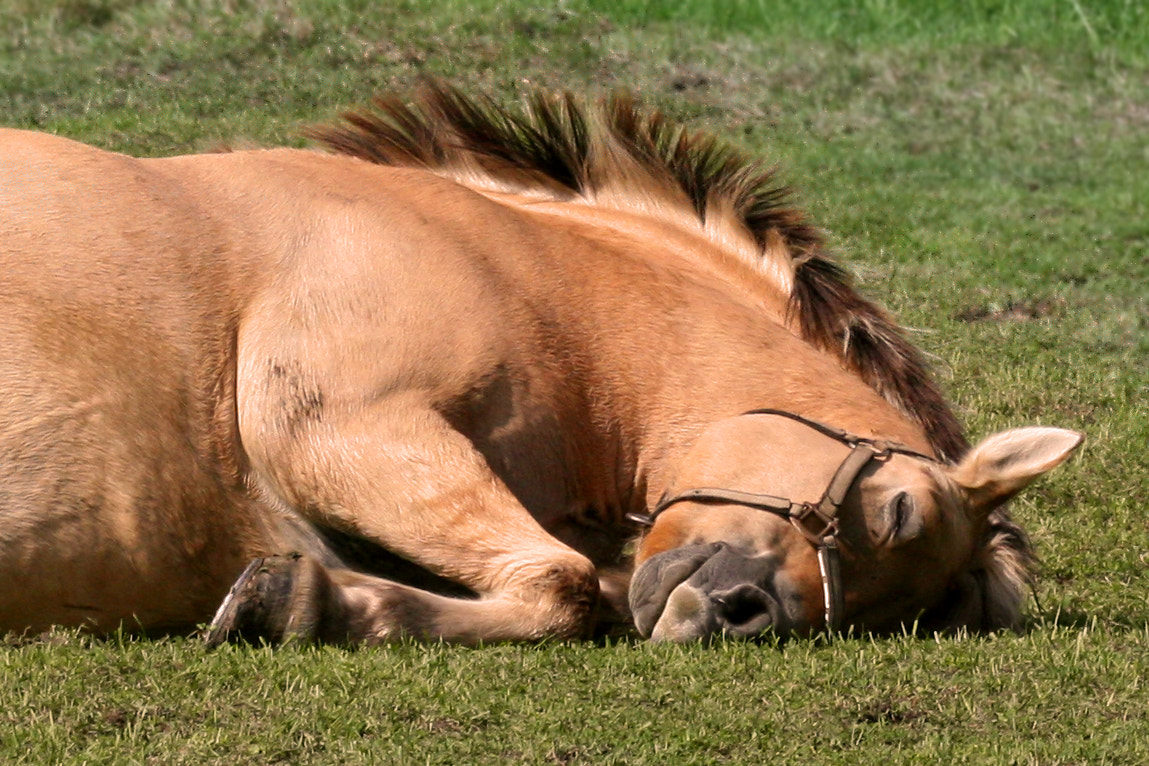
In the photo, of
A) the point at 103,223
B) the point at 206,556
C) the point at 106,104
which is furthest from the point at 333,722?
the point at 106,104

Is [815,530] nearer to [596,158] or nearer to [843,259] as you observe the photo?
[843,259]

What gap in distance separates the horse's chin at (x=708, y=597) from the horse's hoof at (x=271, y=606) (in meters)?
0.86

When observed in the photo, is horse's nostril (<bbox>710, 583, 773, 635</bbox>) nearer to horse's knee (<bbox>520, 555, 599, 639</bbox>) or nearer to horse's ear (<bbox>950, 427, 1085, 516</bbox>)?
horse's knee (<bbox>520, 555, 599, 639</bbox>)

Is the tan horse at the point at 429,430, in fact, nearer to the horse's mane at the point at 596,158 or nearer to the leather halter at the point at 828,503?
the leather halter at the point at 828,503

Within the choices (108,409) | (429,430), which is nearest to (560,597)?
(429,430)

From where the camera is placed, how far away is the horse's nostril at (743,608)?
164 inches

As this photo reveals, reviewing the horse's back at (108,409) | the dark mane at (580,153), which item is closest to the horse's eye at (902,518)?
the dark mane at (580,153)

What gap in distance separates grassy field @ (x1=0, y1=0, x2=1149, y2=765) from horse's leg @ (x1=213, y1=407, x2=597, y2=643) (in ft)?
0.38

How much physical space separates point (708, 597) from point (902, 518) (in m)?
0.62

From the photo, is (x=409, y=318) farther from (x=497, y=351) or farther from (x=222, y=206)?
(x=222, y=206)

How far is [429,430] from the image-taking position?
427 centimetres

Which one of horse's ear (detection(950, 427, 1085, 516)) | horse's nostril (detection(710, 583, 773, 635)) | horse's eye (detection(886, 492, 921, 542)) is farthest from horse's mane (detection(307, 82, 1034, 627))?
horse's nostril (detection(710, 583, 773, 635))

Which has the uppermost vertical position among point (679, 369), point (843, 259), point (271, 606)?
point (843, 259)

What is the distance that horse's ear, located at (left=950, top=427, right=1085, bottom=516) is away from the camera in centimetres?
453
